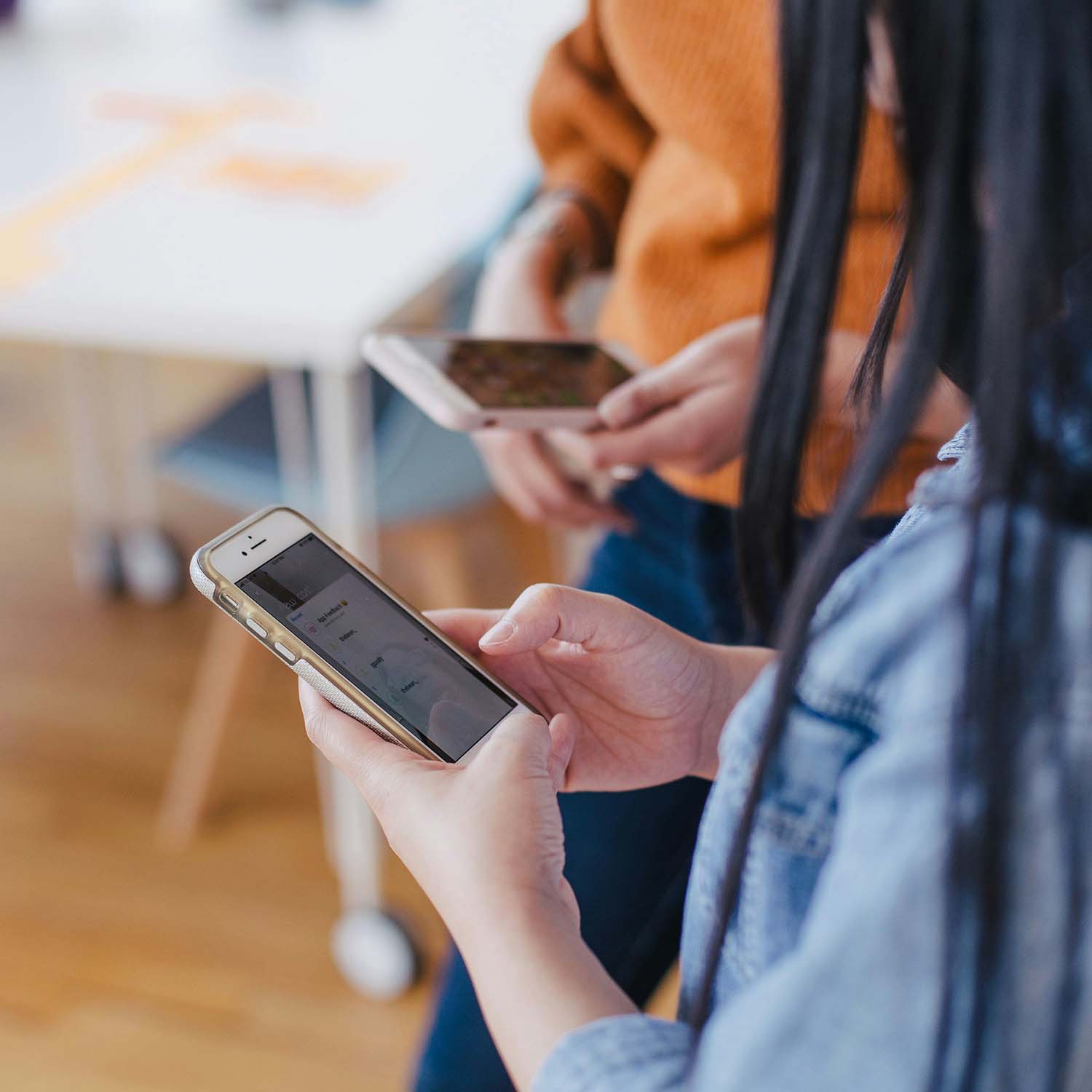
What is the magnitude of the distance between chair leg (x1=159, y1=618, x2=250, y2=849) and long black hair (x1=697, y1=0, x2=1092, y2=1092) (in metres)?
1.05

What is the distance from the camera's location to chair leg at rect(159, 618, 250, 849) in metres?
1.31

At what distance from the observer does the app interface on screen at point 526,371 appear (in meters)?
0.71

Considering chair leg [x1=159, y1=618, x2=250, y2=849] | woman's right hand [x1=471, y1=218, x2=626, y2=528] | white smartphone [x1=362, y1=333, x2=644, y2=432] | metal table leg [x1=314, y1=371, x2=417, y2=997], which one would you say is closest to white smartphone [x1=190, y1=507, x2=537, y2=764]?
white smartphone [x1=362, y1=333, x2=644, y2=432]

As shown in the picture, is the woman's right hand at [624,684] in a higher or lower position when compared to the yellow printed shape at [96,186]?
higher

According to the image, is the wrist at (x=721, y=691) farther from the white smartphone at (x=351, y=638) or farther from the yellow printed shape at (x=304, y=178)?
the yellow printed shape at (x=304, y=178)

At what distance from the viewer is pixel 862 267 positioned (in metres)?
0.66

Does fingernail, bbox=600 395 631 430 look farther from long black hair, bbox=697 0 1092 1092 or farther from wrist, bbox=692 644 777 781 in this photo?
long black hair, bbox=697 0 1092 1092

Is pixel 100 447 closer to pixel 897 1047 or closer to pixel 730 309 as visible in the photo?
pixel 730 309

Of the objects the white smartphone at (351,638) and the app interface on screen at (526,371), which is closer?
the white smartphone at (351,638)

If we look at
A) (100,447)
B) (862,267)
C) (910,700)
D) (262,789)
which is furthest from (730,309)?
(100,447)

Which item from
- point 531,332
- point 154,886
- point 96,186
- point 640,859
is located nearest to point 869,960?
point 640,859

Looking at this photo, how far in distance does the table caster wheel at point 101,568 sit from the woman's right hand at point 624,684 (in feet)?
4.44

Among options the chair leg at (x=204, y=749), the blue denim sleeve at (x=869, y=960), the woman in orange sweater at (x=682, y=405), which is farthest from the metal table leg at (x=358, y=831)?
the blue denim sleeve at (x=869, y=960)

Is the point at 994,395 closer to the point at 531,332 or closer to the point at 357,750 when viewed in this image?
the point at 357,750
